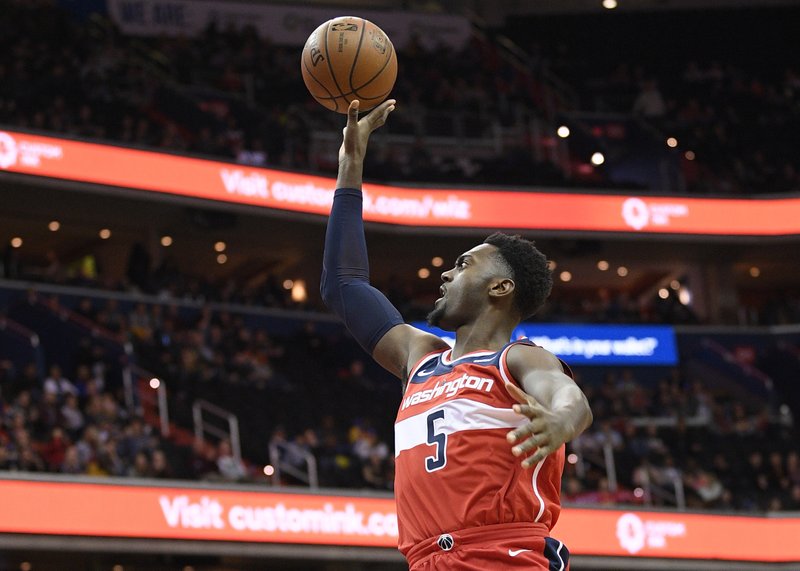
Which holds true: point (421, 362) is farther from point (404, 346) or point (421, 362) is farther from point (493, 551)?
point (493, 551)

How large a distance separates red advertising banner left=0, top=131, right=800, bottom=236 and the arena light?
13.0 ft

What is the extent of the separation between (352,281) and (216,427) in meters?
13.2

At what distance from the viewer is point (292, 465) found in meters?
17.2

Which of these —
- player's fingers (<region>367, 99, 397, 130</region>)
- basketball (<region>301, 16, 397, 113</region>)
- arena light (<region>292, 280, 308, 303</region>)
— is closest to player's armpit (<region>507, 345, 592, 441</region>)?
player's fingers (<region>367, 99, 397, 130</region>)

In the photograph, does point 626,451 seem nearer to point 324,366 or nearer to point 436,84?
point 324,366

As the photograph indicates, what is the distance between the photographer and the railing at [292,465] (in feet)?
55.4

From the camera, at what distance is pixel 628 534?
59.7 ft

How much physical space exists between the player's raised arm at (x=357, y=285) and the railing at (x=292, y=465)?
1249 cm

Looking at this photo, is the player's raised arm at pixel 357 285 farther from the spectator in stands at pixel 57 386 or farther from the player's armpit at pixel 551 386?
the spectator in stands at pixel 57 386

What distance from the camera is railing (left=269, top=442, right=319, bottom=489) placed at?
664 inches

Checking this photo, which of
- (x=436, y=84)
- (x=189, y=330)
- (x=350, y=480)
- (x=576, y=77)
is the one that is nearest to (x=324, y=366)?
(x=189, y=330)

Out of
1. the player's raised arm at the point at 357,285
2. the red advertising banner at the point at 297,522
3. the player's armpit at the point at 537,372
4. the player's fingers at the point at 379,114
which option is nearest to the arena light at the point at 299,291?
the red advertising banner at the point at 297,522

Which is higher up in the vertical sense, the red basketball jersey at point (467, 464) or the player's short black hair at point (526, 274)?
the player's short black hair at point (526, 274)

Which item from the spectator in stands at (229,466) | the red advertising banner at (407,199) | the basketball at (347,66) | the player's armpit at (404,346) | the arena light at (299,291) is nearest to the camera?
the player's armpit at (404,346)
